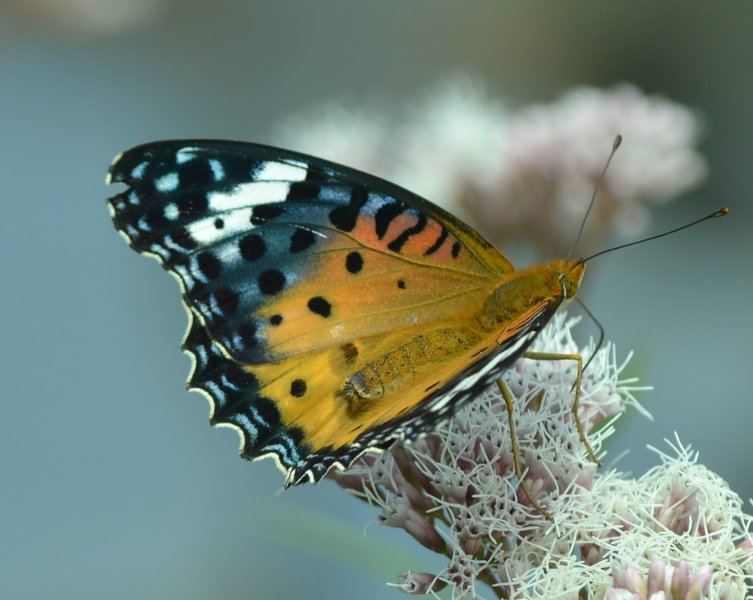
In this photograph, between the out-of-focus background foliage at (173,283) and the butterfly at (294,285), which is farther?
the out-of-focus background foliage at (173,283)

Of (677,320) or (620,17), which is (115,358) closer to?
(677,320)

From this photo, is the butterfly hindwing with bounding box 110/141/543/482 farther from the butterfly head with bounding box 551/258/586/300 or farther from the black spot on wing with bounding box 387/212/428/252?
the butterfly head with bounding box 551/258/586/300

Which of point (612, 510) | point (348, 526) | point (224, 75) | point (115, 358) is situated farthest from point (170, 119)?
point (612, 510)

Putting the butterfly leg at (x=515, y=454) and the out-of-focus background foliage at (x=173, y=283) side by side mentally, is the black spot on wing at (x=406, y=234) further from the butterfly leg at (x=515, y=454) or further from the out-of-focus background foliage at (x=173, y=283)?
the out-of-focus background foliage at (x=173, y=283)

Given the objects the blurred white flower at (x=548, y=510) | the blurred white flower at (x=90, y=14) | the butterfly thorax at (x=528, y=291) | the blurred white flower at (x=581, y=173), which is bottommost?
the blurred white flower at (x=548, y=510)

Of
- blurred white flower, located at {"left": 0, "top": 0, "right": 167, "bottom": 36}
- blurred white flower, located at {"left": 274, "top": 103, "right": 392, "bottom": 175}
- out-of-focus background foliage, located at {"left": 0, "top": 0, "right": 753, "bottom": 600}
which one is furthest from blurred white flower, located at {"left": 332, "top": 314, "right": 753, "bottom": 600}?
blurred white flower, located at {"left": 0, "top": 0, "right": 167, "bottom": 36}

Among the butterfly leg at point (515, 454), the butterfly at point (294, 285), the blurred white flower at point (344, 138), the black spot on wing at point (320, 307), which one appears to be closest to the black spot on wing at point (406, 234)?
the butterfly at point (294, 285)

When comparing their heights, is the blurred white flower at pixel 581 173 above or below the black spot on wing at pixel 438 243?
above
